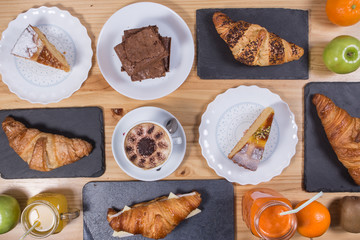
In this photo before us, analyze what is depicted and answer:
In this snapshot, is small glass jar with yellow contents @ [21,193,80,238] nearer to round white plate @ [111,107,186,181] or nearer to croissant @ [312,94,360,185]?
round white plate @ [111,107,186,181]

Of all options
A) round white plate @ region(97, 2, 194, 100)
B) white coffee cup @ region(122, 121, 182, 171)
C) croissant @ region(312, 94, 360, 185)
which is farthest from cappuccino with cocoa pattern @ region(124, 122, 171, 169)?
croissant @ region(312, 94, 360, 185)

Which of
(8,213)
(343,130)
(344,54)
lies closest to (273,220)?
(343,130)

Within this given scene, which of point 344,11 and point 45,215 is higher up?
point 344,11

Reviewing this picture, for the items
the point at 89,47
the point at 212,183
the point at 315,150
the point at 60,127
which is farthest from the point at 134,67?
the point at 315,150

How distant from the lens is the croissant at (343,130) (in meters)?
1.39

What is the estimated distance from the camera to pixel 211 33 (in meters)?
1.47

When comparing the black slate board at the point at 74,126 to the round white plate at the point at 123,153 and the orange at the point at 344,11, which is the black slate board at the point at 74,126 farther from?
the orange at the point at 344,11

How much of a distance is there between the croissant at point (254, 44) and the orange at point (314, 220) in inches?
26.2

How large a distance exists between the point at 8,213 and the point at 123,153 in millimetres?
575

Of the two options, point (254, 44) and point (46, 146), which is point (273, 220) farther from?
point (46, 146)

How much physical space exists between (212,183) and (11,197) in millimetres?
946

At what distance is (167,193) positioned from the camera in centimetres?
151

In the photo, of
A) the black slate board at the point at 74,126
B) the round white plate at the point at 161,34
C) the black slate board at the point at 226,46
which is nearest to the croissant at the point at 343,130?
the black slate board at the point at 226,46

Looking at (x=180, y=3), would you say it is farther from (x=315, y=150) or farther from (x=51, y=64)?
(x=315, y=150)
